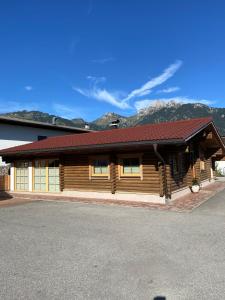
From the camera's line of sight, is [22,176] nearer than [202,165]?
Yes

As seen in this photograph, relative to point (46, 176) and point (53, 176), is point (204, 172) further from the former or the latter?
point (46, 176)

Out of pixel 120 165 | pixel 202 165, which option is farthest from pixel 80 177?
pixel 202 165

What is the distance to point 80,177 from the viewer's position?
15445 mm

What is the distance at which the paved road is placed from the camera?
14.6 ft

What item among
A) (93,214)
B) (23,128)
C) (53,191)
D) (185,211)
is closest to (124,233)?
(93,214)

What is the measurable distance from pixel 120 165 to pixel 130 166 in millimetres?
510

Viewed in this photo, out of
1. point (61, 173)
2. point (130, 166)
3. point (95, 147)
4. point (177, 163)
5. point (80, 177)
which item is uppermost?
point (95, 147)

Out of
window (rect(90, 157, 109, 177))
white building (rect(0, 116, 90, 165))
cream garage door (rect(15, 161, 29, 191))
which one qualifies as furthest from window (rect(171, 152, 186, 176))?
white building (rect(0, 116, 90, 165))

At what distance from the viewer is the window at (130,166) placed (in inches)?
533

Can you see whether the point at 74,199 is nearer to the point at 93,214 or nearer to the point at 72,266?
the point at 93,214

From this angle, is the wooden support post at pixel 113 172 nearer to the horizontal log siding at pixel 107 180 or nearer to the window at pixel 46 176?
the horizontal log siding at pixel 107 180

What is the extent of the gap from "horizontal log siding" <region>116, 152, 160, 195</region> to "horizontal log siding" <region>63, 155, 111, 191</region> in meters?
1.09

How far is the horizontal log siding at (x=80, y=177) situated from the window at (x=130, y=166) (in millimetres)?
927

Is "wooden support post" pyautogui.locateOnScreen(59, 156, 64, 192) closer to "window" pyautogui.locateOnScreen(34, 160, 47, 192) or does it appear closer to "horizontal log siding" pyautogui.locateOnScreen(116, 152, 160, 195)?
"window" pyautogui.locateOnScreen(34, 160, 47, 192)
